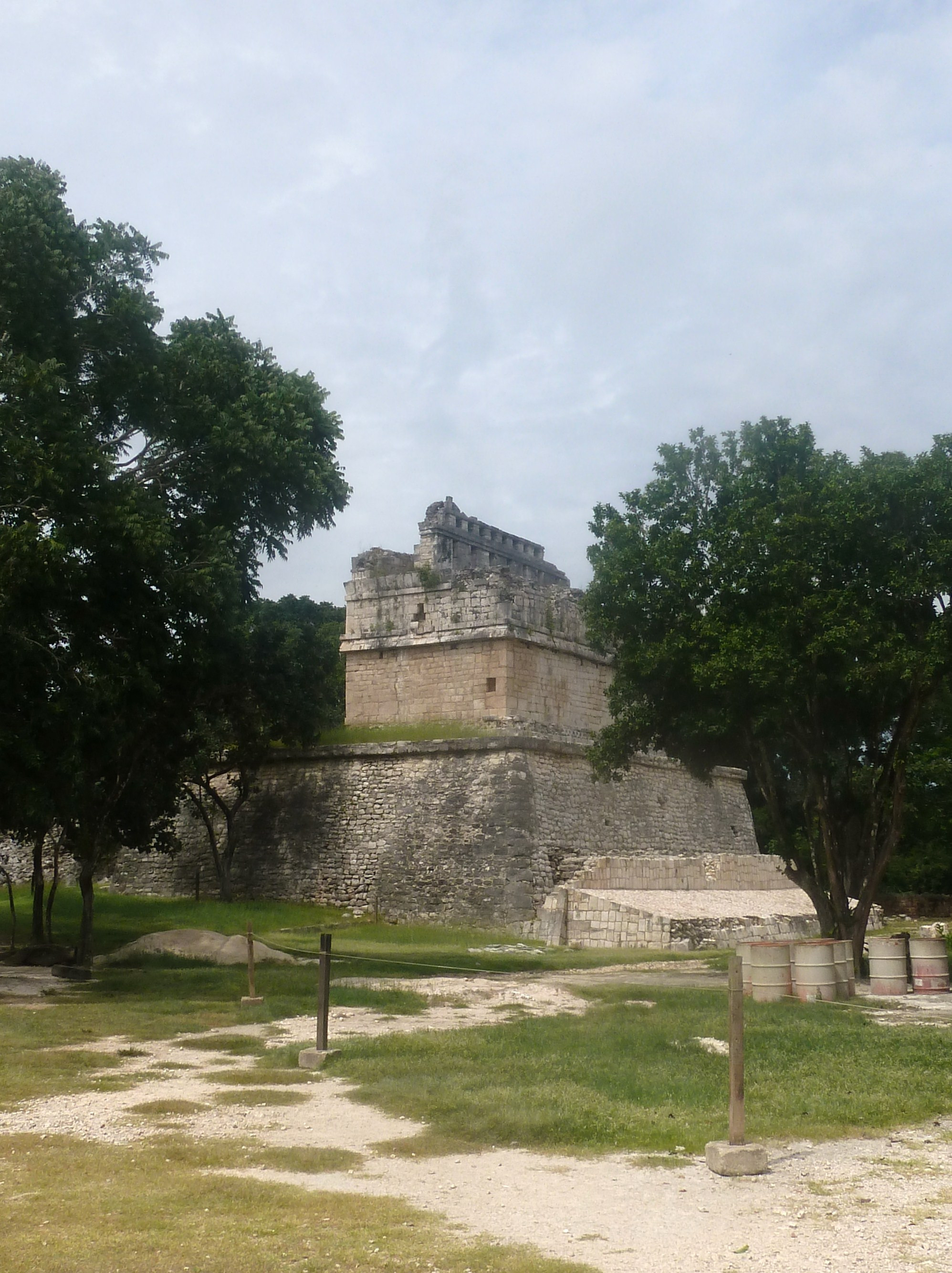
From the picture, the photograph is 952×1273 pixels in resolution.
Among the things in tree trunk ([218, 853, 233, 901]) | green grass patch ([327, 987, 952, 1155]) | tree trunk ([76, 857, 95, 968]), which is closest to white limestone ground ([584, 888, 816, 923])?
tree trunk ([218, 853, 233, 901])

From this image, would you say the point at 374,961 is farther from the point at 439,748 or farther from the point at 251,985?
the point at 439,748

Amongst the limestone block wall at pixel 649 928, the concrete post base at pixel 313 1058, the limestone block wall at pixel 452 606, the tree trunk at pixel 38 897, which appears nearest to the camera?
the concrete post base at pixel 313 1058

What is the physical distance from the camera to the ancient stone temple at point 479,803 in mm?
22938

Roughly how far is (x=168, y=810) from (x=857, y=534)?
12194mm

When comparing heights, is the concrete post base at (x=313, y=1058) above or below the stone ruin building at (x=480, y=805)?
below

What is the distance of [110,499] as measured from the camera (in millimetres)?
13922

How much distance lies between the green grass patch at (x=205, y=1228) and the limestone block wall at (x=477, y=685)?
19381 millimetres

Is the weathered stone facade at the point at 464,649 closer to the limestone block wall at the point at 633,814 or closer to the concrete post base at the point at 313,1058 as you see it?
the limestone block wall at the point at 633,814

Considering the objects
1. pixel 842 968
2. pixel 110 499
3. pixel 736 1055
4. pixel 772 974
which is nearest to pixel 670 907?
pixel 842 968

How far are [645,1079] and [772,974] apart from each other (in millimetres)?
5005

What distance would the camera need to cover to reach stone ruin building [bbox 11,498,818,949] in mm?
22906

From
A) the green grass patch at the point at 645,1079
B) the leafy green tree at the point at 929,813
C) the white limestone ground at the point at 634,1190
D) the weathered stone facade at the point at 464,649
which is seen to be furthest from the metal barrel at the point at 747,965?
the weathered stone facade at the point at 464,649

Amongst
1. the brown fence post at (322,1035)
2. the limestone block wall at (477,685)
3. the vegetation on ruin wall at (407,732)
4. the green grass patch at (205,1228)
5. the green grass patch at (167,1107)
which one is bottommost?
the green grass patch at (205,1228)

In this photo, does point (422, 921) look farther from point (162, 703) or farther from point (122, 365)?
point (122, 365)
